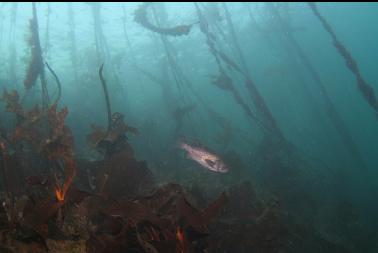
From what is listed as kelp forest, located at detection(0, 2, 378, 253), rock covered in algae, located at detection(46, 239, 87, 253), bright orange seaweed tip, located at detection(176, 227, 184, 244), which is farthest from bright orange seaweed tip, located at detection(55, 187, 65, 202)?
bright orange seaweed tip, located at detection(176, 227, 184, 244)

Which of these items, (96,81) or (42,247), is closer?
(42,247)

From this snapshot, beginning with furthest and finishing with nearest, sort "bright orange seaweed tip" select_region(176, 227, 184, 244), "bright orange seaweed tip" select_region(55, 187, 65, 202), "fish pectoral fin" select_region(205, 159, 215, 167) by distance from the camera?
1. "fish pectoral fin" select_region(205, 159, 215, 167)
2. "bright orange seaweed tip" select_region(55, 187, 65, 202)
3. "bright orange seaweed tip" select_region(176, 227, 184, 244)

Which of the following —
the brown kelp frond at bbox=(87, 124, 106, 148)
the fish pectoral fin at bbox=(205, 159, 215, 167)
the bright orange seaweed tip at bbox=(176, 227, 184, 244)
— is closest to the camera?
the bright orange seaweed tip at bbox=(176, 227, 184, 244)

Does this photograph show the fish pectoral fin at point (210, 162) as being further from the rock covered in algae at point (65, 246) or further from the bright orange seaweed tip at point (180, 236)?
the rock covered in algae at point (65, 246)

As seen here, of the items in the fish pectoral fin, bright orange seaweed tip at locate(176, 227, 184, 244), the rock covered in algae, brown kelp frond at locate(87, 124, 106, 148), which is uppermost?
the fish pectoral fin

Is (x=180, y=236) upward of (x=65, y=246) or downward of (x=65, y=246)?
upward

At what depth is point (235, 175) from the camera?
32.2 ft

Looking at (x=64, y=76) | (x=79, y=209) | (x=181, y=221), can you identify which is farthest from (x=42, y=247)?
(x=64, y=76)

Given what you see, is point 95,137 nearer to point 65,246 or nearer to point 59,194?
point 59,194

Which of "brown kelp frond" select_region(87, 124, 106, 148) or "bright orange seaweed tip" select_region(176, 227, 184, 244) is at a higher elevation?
"bright orange seaweed tip" select_region(176, 227, 184, 244)

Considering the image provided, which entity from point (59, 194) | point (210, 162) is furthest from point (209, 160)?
point (59, 194)

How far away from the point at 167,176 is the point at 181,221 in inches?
256

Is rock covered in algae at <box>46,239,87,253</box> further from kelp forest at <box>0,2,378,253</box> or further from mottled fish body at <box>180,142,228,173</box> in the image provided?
mottled fish body at <box>180,142,228,173</box>

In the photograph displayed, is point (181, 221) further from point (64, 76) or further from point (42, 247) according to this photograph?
point (64, 76)
